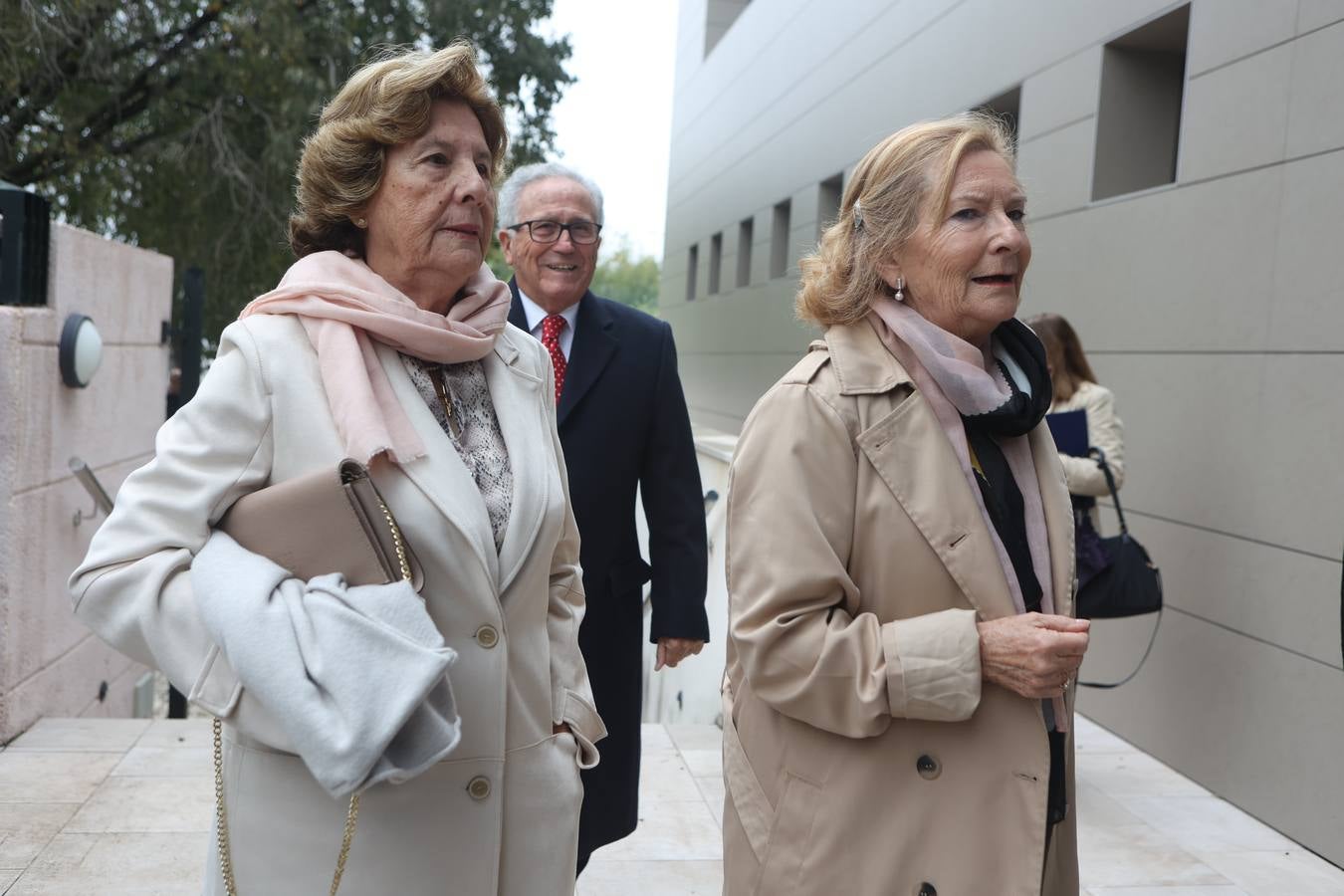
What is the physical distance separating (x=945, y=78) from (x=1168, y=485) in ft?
17.9

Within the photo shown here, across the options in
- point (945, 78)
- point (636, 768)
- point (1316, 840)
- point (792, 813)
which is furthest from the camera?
point (945, 78)

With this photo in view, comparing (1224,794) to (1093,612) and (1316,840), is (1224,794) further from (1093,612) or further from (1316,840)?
(1093,612)

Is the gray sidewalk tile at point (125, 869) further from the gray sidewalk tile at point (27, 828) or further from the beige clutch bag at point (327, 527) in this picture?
the beige clutch bag at point (327, 527)

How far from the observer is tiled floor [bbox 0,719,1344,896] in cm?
416

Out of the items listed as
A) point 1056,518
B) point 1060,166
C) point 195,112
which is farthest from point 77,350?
point 195,112

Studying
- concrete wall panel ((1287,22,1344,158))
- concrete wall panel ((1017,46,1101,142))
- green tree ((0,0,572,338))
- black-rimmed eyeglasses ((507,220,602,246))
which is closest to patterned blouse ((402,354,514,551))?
black-rimmed eyeglasses ((507,220,602,246))

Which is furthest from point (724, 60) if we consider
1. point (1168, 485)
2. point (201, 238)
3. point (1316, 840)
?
point (1316, 840)

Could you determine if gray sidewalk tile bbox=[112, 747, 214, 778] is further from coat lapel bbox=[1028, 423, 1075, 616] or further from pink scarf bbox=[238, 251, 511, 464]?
coat lapel bbox=[1028, 423, 1075, 616]

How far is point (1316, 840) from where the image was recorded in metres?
4.88

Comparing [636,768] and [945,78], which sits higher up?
[945,78]

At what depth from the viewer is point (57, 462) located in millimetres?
5688

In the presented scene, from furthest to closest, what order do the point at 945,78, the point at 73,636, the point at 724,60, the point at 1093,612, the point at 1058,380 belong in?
the point at 724,60 < the point at 945,78 < the point at 73,636 < the point at 1058,380 < the point at 1093,612

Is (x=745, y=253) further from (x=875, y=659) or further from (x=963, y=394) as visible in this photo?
(x=875, y=659)

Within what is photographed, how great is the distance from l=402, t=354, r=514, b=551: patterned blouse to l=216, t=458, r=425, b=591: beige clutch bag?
31 centimetres
